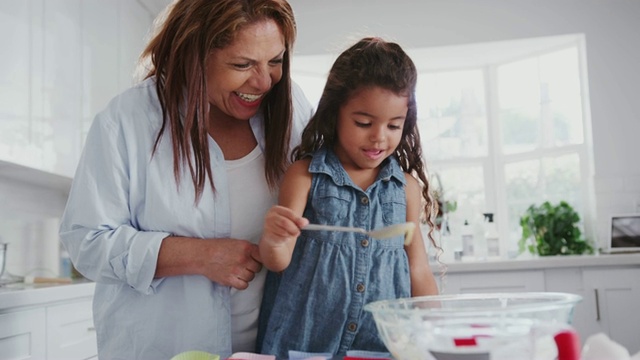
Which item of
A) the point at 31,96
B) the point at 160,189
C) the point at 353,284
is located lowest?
the point at 353,284

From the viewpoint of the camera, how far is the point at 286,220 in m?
1.16

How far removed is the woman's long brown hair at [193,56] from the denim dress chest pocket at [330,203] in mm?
226

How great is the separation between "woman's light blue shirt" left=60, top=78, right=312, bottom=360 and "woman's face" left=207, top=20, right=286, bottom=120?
0.50 feet

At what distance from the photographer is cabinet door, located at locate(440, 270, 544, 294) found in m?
3.74

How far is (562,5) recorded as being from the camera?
4.48m

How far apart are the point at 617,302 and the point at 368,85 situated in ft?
8.89

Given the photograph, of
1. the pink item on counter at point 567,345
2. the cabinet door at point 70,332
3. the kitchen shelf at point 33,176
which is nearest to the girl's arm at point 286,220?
the pink item on counter at point 567,345

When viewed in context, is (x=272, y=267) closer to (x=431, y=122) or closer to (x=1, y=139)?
(x=1, y=139)

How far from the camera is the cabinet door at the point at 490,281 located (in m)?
3.74

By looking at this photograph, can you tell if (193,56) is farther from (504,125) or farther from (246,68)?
(504,125)

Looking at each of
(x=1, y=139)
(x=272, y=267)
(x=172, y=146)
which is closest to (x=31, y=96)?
(x=1, y=139)

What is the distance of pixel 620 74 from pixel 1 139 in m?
3.51

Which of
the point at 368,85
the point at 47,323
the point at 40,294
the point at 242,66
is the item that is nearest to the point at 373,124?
the point at 368,85

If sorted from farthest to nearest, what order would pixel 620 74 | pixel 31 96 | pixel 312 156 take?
pixel 620 74 < pixel 31 96 < pixel 312 156
